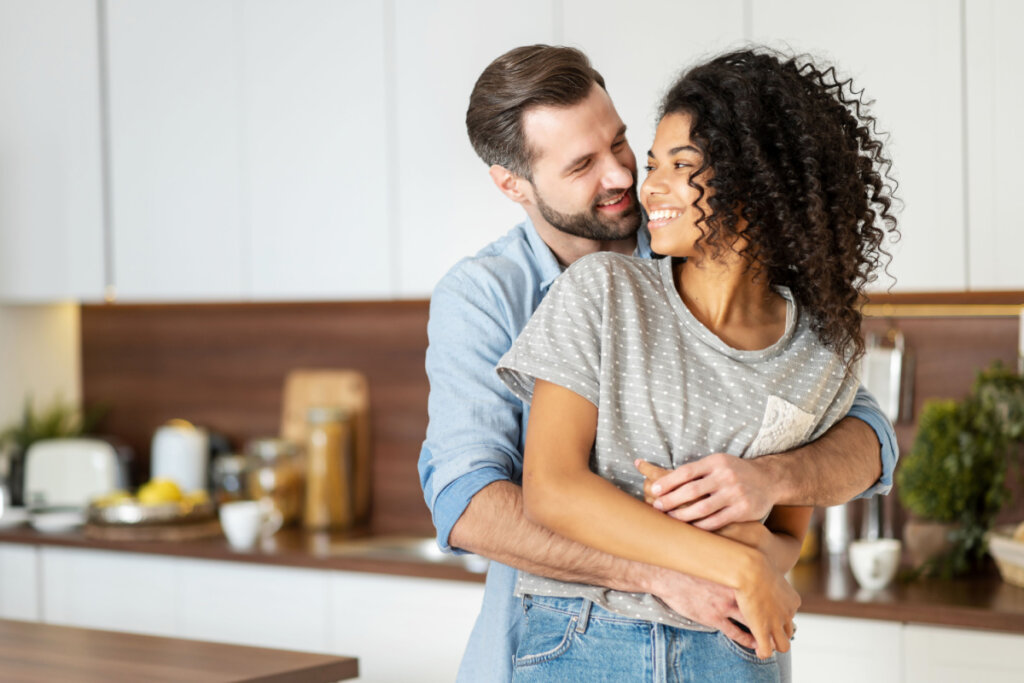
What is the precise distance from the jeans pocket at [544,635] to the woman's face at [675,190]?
42cm

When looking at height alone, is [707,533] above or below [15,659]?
above

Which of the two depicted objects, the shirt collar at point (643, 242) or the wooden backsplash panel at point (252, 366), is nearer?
the shirt collar at point (643, 242)

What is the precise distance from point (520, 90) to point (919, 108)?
1220 millimetres

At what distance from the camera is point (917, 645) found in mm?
2373

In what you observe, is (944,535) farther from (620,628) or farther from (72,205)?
(72,205)

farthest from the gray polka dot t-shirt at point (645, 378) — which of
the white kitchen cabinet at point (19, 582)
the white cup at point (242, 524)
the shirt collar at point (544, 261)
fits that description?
the white kitchen cabinet at point (19, 582)

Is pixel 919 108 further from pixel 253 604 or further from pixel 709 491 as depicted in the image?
pixel 253 604

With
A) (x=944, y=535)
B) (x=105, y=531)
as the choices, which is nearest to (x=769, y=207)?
(x=944, y=535)

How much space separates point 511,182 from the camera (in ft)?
5.85

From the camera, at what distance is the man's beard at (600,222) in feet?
5.53

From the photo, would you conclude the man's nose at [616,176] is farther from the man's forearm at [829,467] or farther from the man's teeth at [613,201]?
the man's forearm at [829,467]

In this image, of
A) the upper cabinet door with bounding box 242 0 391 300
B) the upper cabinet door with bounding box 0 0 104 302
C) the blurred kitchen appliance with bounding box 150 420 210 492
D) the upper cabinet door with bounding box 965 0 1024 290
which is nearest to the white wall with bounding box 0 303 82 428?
the upper cabinet door with bounding box 0 0 104 302

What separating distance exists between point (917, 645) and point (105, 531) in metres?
2.14

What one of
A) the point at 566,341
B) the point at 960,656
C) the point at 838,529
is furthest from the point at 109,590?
the point at 566,341
